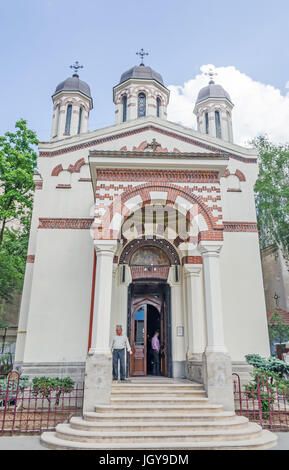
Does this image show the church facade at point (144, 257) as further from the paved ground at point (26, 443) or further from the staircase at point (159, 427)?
the paved ground at point (26, 443)

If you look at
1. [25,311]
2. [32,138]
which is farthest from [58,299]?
[32,138]

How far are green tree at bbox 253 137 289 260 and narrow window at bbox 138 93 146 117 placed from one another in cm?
719

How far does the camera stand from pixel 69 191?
11430 mm

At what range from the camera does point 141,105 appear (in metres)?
16.7

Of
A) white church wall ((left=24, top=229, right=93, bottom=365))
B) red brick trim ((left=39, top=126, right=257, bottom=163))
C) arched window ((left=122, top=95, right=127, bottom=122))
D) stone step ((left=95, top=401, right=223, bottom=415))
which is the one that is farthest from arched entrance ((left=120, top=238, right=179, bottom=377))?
arched window ((left=122, top=95, right=127, bottom=122))

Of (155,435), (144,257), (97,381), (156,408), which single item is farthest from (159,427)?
Answer: (144,257)

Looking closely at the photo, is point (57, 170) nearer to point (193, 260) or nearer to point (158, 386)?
point (193, 260)

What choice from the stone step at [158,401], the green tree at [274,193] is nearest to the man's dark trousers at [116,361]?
the stone step at [158,401]

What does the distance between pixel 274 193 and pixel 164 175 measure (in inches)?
447

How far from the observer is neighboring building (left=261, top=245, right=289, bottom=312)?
18594 millimetres

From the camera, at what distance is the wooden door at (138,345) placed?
10.7 meters

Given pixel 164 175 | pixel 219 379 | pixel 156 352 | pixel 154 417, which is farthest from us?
pixel 156 352

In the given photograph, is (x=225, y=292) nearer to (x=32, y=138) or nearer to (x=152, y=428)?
(x=152, y=428)
